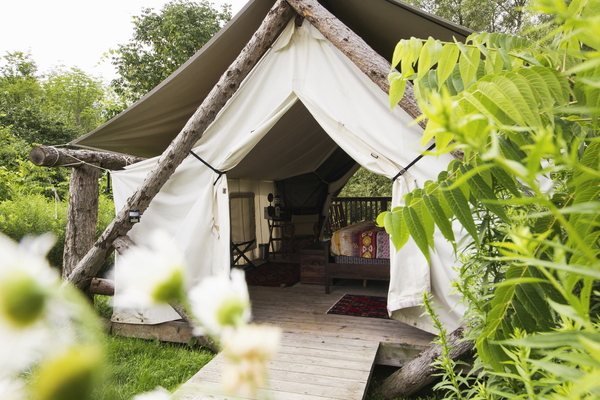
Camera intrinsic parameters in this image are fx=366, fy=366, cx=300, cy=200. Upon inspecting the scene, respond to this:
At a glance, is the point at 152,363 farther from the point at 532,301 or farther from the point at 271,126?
the point at 532,301

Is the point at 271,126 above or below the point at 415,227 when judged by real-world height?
above

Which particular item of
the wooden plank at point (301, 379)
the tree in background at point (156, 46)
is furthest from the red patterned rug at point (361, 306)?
the tree in background at point (156, 46)

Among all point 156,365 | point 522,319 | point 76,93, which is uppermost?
point 76,93

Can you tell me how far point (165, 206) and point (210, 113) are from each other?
103cm

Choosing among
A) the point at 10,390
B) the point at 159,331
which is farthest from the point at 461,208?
the point at 159,331

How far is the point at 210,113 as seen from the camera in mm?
3291

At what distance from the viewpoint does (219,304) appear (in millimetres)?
234

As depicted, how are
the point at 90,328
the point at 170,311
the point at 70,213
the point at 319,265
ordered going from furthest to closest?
1. the point at 319,265
2. the point at 70,213
3. the point at 170,311
4. the point at 90,328

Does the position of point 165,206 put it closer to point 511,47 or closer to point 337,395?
point 337,395

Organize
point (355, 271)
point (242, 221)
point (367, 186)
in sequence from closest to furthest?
point (355, 271) → point (242, 221) → point (367, 186)

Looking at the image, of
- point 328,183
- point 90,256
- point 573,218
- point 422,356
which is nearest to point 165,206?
point 90,256

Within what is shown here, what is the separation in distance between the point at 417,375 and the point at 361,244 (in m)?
2.34

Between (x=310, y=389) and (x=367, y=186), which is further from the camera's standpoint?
(x=367, y=186)

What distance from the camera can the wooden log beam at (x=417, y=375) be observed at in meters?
2.38
